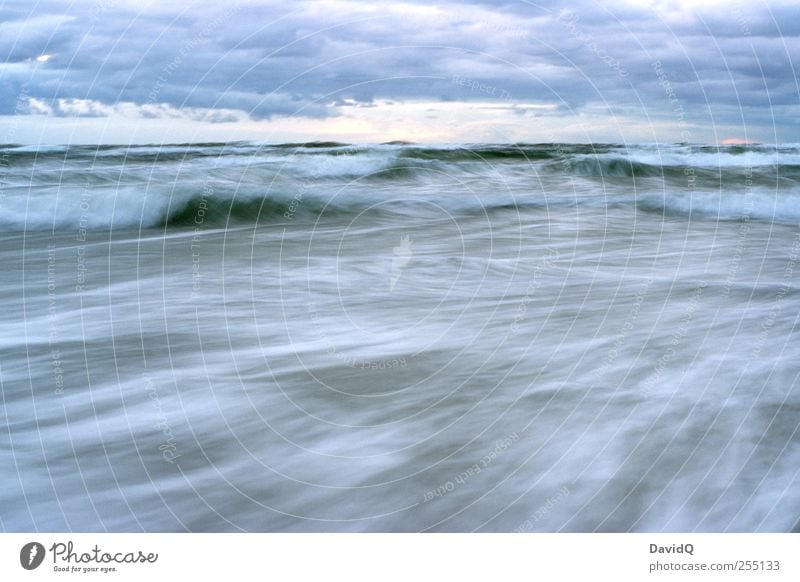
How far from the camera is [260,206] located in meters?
9.70

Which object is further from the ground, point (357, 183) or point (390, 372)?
point (357, 183)

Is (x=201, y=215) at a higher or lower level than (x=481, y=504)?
higher

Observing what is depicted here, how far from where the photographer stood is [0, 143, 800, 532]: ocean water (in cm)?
310

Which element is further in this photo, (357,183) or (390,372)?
Answer: (357,183)

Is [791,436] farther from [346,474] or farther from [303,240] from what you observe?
[303,240]

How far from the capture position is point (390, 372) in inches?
168

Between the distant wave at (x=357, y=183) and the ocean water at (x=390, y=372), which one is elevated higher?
the distant wave at (x=357, y=183)

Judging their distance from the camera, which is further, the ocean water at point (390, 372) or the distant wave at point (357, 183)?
the distant wave at point (357, 183)

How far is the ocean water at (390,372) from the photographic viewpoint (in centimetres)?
310

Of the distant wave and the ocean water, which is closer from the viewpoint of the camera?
the ocean water

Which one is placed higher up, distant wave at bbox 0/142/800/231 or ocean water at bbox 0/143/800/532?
distant wave at bbox 0/142/800/231
